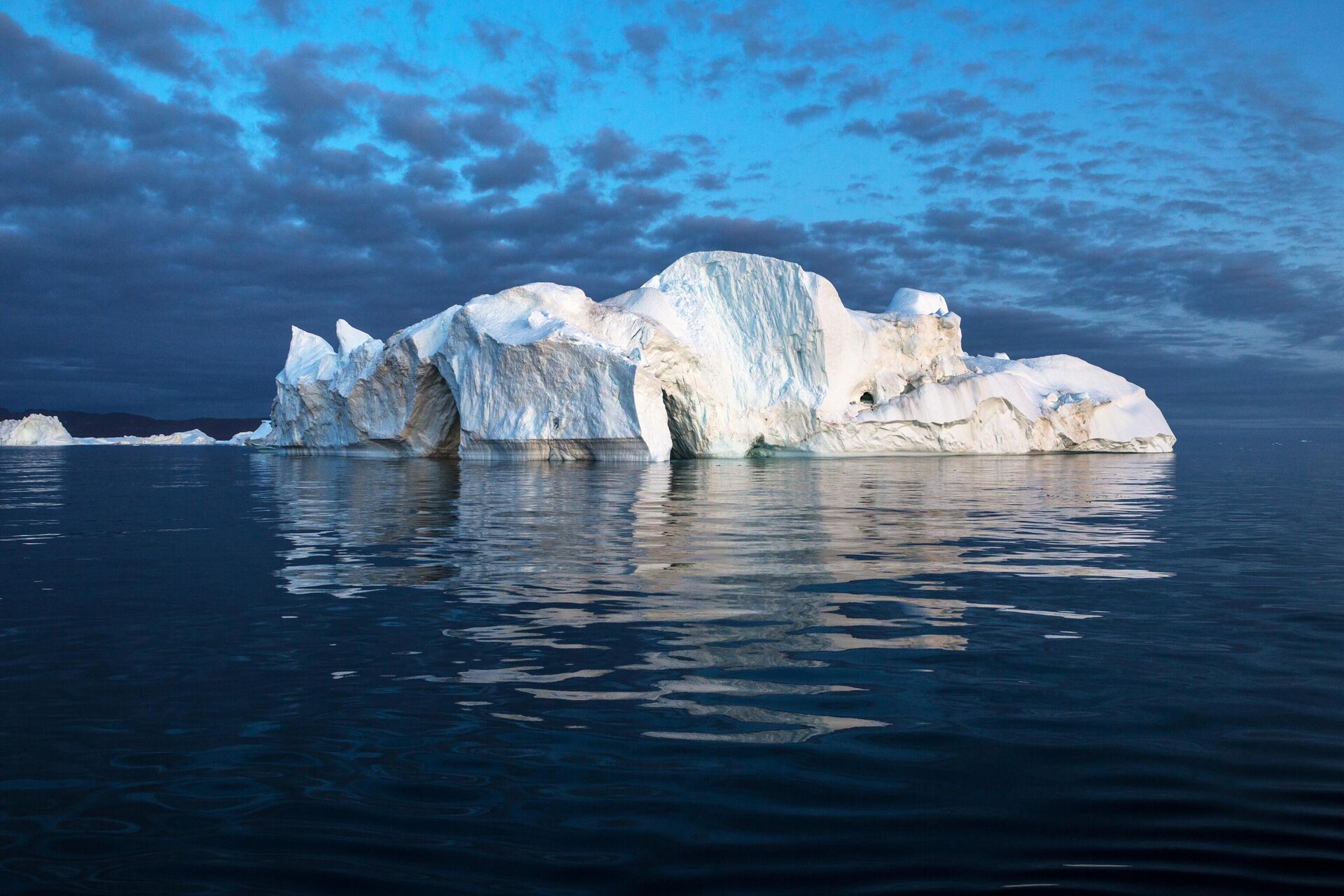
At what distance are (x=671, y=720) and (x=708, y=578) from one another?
332 centimetres

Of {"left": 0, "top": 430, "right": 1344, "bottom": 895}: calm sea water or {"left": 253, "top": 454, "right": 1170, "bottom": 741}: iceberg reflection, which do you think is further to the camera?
{"left": 253, "top": 454, "right": 1170, "bottom": 741}: iceberg reflection

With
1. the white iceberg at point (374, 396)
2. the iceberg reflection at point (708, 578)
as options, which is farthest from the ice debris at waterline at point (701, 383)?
the iceberg reflection at point (708, 578)

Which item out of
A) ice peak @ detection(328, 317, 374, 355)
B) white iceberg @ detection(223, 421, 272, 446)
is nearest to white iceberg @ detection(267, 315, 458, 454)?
ice peak @ detection(328, 317, 374, 355)

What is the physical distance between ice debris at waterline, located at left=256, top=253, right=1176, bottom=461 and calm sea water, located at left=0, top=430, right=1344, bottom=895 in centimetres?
2028

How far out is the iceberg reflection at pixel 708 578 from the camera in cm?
394

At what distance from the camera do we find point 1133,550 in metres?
8.38

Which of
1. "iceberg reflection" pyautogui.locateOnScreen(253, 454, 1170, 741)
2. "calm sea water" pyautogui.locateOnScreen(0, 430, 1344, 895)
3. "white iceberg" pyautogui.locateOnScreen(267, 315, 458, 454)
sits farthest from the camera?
"white iceberg" pyautogui.locateOnScreen(267, 315, 458, 454)

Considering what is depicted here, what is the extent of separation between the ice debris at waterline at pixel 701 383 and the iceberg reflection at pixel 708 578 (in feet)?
40.5

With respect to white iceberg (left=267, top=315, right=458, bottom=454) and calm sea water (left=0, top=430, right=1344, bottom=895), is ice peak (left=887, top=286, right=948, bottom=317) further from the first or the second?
calm sea water (left=0, top=430, right=1344, bottom=895)

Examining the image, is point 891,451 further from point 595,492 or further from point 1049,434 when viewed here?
point 595,492

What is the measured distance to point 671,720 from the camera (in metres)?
3.38

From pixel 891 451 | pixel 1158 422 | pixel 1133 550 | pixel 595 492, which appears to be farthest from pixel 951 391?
pixel 1133 550

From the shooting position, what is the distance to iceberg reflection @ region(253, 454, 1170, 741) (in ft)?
12.9

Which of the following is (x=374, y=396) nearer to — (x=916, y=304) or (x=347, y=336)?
(x=347, y=336)
